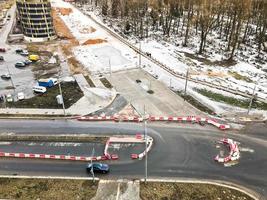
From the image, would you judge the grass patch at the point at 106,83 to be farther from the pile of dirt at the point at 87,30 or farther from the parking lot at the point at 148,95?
the pile of dirt at the point at 87,30

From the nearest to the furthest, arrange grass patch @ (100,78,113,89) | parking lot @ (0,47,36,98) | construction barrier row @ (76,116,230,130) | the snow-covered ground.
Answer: construction barrier row @ (76,116,230,130) → parking lot @ (0,47,36,98) → the snow-covered ground → grass patch @ (100,78,113,89)

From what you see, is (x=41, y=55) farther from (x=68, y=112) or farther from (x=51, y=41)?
(x=68, y=112)

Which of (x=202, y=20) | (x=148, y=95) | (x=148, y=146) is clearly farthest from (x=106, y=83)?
(x=202, y=20)

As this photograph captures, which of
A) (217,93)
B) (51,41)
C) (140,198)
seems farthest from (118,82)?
(51,41)

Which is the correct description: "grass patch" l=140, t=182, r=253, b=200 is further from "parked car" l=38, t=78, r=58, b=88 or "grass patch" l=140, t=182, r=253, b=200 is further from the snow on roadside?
the snow on roadside

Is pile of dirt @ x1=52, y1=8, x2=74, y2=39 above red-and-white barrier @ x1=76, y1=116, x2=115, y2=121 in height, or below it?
above

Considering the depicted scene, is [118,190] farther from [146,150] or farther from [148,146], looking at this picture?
[148,146]

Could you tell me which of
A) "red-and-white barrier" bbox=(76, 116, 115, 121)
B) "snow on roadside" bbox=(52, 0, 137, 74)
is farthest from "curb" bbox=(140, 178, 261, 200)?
"snow on roadside" bbox=(52, 0, 137, 74)
